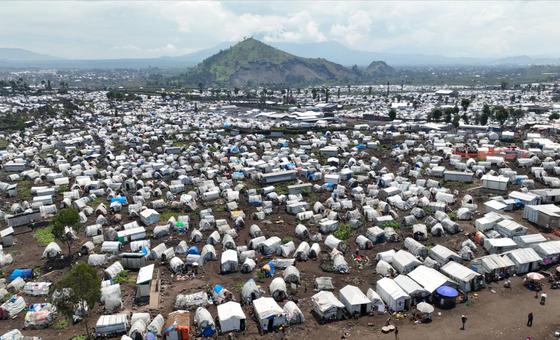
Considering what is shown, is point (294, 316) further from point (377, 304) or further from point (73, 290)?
point (73, 290)

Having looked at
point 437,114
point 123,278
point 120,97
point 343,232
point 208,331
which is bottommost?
point 123,278

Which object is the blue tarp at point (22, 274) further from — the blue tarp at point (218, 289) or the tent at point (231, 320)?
the tent at point (231, 320)

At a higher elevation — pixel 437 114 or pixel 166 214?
pixel 437 114

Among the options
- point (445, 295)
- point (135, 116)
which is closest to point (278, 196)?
point (445, 295)

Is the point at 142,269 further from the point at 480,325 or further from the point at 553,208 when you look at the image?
the point at 553,208

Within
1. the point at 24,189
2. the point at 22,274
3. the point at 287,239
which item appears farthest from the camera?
the point at 24,189

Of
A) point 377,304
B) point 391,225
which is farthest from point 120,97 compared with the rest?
point 377,304

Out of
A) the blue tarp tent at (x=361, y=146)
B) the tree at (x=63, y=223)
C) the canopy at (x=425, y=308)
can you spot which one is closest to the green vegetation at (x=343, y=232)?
the canopy at (x=425, y=308)
